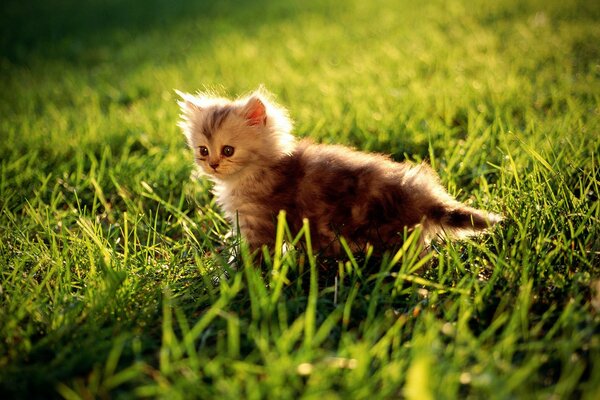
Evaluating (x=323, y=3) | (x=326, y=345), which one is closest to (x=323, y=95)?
(x=326, y=345)

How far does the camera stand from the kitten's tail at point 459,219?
1.93 meters

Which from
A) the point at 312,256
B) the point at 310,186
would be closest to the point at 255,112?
the point at 310,186

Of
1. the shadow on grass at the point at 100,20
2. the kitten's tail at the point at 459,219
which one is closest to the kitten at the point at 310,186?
the kitten's tail at the point at 459,219

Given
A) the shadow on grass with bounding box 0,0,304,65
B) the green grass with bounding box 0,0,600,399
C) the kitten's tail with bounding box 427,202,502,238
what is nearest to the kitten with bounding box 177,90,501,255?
the kitten's tail with bounding box 427,202,502,238

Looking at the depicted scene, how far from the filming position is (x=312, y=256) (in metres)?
1.91

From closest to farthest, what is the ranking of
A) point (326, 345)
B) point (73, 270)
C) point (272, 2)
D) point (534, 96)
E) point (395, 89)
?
1. point (326, 345)
2. point (73, 270)
3. point (534, 96)
4. point (395, 89)
5. point (272, 2)

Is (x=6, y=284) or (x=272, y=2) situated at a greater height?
(x=272, y=2)

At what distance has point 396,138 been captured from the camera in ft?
11.3

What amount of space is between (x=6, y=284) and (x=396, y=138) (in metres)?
2.45

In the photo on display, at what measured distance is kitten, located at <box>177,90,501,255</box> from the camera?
205cm

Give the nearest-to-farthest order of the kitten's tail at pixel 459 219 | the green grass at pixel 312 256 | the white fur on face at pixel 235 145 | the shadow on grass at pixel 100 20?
the green grass at pixel 312 256, the kitten's tail at pixel 459 219, the white fur on face at pixel 235 145, the shadow on grass at pixel 100 20

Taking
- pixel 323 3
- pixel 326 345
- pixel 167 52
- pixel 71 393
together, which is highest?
pixel 323 3

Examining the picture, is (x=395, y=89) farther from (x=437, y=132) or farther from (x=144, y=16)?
(x=144, y=16)

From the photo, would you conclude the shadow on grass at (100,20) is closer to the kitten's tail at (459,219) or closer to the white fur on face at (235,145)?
the white fur on face at (235,145)
